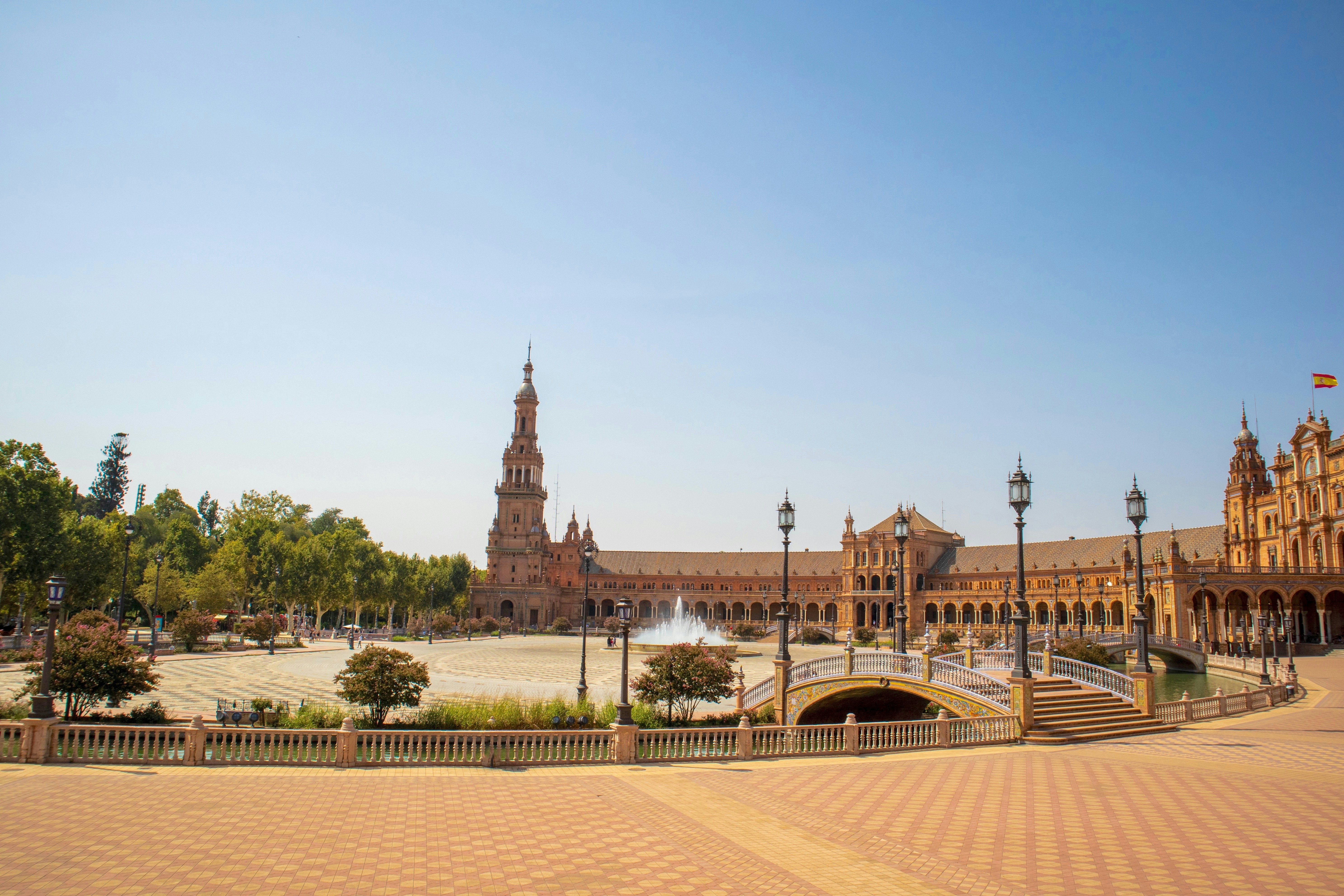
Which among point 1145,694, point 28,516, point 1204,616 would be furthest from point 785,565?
point 1204,616

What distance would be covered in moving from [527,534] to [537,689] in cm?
8878

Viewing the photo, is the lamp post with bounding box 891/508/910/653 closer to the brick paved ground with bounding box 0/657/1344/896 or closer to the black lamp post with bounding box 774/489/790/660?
the black lamp post with bounding box 774/489/790/660

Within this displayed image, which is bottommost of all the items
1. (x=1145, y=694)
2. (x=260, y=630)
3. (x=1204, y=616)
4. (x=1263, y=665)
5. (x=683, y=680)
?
(x=260, y=630)

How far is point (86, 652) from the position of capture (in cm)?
2148

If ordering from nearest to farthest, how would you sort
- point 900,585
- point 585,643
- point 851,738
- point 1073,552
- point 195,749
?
point 195,749, point 851,738, point 900,585, point 585,643, point 1073,552

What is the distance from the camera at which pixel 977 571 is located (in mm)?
112188

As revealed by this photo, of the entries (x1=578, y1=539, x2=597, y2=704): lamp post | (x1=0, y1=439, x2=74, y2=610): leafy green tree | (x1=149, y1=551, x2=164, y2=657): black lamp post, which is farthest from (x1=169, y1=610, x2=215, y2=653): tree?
(x1=578, y1=539, x2=597, y2=704): lamp post

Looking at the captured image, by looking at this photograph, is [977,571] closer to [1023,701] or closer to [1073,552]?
[1073,552]

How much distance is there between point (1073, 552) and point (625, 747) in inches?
3923

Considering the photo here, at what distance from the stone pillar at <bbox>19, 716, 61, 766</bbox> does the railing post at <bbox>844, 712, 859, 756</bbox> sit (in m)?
16.8

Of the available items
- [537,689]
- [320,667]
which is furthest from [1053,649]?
[320,667]

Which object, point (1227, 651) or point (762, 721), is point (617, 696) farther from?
point (1227, 651)

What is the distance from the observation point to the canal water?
45312mm

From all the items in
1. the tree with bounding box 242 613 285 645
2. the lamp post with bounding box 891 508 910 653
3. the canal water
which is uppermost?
the lamp post with bounding box 891 508 910 653
